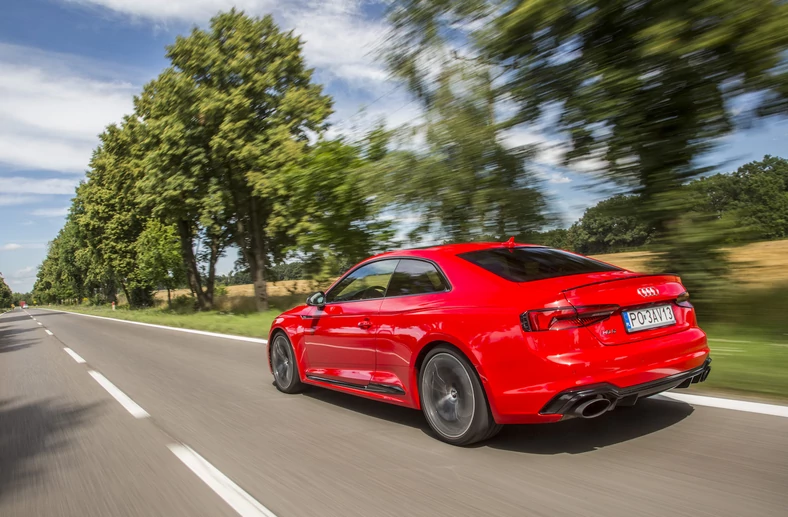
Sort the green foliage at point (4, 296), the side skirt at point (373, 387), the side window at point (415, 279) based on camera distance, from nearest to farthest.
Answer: the side window at point (415, 279)
the side skirt at point (373, 387)
the green foliage at point (4, 296)

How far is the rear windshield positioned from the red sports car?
0.01 m

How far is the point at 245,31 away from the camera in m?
26.5

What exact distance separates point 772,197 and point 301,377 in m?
6.83

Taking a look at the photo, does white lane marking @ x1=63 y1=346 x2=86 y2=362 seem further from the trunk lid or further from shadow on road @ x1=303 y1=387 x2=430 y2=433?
the trunk lid

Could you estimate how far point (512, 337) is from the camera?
144 inches

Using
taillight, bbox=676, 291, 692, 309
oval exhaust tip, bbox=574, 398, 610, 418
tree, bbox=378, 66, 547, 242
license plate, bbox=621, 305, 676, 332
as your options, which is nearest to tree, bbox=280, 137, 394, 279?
tree, bbox=378, 66, 547, 242

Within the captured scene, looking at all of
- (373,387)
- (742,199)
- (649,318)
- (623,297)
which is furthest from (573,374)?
(742,199)

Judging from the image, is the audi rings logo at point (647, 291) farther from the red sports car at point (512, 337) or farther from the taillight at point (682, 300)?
the taillight at point (682, 300)

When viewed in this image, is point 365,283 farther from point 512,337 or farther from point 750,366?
point 750,366

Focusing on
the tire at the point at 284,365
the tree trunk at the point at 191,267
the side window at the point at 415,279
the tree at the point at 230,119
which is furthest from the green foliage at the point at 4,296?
the side window at the point at 415,279

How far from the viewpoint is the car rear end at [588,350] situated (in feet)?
11.5

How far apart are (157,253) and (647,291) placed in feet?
115

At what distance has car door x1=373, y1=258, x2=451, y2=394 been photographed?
431 cm

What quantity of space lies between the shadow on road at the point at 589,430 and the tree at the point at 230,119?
2093cm
